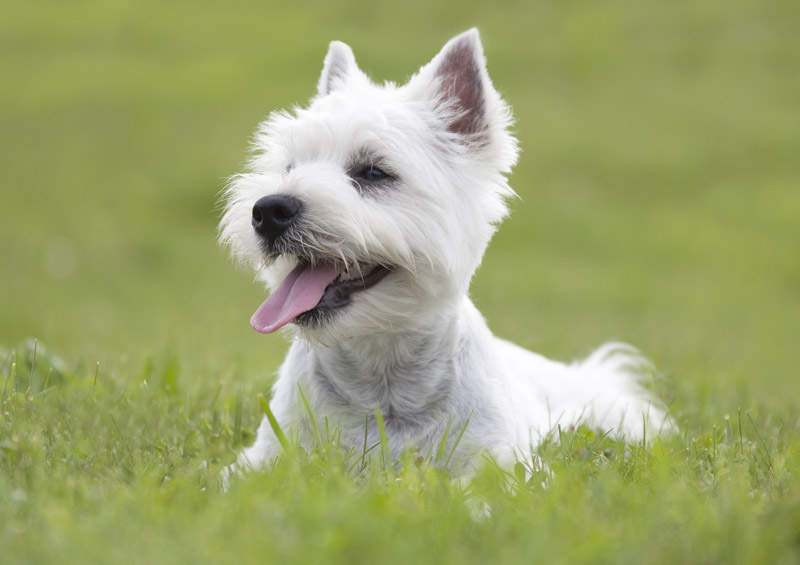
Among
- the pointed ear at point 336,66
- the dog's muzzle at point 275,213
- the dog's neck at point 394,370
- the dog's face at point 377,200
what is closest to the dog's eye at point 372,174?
the dog's face at point 377,200

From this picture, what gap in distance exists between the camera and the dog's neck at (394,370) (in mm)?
4711

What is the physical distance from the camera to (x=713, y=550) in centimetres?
292

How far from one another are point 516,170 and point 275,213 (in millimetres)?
21800

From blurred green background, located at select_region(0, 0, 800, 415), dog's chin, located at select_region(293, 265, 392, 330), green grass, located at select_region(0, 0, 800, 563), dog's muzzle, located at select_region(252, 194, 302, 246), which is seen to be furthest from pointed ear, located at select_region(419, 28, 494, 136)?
blurred green background, located at select_region(0, 0, 800, 415)

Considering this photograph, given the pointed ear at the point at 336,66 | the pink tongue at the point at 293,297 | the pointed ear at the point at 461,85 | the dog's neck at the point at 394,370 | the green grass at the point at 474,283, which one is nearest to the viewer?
Result: the green grass at the point at 474,283

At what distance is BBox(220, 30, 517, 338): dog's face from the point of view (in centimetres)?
441

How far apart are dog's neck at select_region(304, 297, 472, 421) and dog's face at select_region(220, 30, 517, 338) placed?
13 centimetres

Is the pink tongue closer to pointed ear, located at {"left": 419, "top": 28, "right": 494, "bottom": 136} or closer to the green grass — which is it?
the green grass

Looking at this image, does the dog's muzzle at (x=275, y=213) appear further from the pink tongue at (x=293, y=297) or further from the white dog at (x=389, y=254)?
the pink tongue at (x=293, y=297)

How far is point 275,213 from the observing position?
4426mm

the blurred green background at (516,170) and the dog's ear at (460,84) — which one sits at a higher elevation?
the blurred green background at (516,170)

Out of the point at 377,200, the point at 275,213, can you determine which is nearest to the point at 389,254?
the point at 377,200

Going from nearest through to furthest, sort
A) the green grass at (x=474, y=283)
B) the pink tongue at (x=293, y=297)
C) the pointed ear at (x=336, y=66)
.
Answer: the green grass at (x=474, y=283) → the pink tongue at (x=293, y=297) → the pointed ear at (x=336, y=66)

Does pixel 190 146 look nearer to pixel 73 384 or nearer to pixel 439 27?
pixel 439 27
